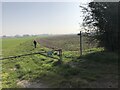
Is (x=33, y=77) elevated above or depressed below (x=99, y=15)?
below

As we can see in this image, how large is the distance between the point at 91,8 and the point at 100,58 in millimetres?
4484

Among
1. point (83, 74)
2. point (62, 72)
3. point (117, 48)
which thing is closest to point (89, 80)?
point (83, 74)

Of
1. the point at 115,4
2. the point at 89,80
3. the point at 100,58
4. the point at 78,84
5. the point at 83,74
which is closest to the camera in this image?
the point at 78,84

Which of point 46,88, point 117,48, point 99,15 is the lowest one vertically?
point 46,88

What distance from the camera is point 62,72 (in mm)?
9648

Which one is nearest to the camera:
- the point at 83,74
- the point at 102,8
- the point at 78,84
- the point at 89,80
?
the point at 78,84

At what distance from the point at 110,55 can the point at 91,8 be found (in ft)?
13.9

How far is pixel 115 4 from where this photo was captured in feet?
45.5

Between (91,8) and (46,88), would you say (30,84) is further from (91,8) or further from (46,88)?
(91,8)

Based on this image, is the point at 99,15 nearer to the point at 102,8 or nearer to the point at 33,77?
the point at 102,8

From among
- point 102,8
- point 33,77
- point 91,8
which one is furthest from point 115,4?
point 33,77

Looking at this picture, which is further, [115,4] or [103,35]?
[103,35]

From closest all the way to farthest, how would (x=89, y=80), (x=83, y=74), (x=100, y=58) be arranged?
(x=89, y=80), (x=83, y=74), (x=100, y=58)

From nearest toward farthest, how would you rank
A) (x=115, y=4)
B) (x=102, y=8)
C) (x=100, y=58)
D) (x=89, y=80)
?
(x=89, y=80), (x=100, y=58), (x=115, y=4), (x=102, y=8)
